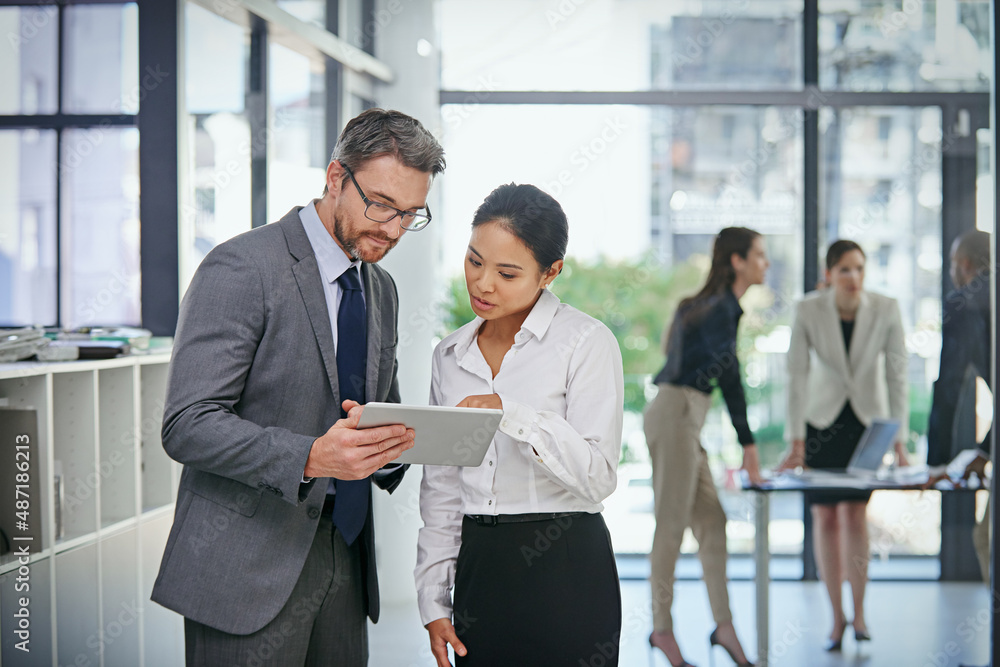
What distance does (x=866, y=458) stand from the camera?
3.64m

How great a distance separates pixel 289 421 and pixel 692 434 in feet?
8.08

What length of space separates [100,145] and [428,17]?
1.57 meters

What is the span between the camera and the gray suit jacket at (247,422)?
1.54 meters

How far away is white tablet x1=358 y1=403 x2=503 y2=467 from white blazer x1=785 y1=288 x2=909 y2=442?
268 centimetres

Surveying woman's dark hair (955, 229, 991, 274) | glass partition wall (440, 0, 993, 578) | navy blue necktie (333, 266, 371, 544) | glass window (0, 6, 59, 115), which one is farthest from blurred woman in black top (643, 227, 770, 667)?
glass window (0, 6, 59, 115)

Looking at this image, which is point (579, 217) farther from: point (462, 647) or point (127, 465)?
point (462, 647)

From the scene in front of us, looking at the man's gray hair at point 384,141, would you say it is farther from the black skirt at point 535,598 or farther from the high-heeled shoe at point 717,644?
the high-heeled shoe at point 717,644

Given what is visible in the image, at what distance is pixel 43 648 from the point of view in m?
2.33

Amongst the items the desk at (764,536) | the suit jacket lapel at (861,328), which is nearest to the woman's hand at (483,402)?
the desk at (764,536)

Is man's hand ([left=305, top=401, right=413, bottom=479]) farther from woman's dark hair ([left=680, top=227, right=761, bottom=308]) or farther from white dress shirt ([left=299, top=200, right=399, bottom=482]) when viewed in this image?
woman's dark hair ([left=680, top=227, right=761, bottom=308])

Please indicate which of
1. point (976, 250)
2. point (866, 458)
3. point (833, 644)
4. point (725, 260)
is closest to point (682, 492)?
point (866, 458)

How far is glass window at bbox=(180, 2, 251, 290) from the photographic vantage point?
2926 mm

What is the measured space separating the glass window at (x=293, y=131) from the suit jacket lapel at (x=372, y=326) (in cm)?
160
